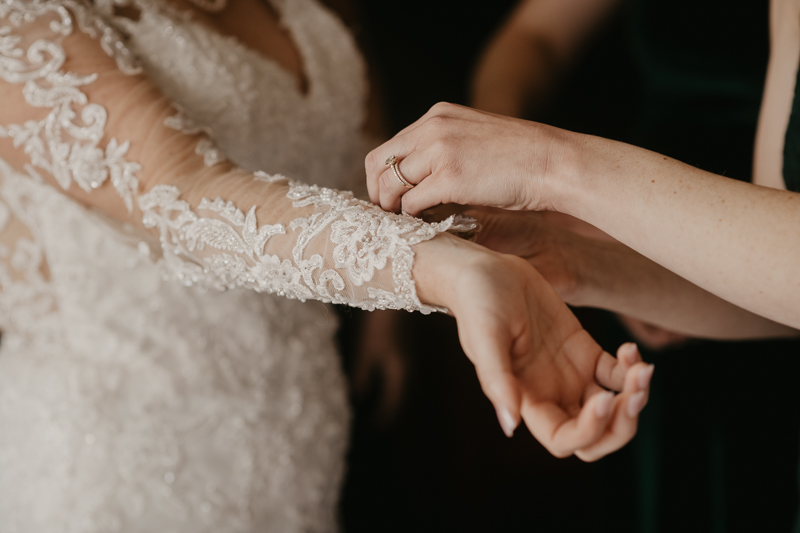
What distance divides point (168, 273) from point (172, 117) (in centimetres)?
22

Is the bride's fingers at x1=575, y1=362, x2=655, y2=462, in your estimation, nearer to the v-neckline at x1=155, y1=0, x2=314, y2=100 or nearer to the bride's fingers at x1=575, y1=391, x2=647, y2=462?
the bride's fingers at x1=575, y1=391, x2=647, y2=462

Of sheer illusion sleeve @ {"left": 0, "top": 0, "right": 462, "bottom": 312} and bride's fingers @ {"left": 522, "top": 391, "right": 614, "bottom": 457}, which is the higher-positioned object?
sheer illusion sleeve @ {"left": 0, "top": 0, "right": 462, "bottom": 312}

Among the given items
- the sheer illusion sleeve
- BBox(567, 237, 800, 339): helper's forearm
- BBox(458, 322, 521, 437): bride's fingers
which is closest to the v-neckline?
the sheer illusion sleeve

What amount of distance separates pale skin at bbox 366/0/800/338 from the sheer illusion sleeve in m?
0.08

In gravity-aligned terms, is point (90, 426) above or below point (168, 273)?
below

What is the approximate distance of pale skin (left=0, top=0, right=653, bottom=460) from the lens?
16.5 inches

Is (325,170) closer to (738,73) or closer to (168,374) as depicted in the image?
(168,374)

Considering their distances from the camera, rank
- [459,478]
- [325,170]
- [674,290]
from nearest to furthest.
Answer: [674,290] < [325,170] < [459,478]

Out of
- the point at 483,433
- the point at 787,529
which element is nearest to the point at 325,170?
the point at 483,433

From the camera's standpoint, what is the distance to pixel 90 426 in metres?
0.87

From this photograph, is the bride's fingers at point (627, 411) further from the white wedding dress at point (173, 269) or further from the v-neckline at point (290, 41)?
the v-neckline at point (290, 41)

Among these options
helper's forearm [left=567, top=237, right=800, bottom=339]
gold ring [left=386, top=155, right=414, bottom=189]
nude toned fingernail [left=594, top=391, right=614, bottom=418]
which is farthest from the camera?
helper's forearm [left=567, top=237, right=800, bottom=339]

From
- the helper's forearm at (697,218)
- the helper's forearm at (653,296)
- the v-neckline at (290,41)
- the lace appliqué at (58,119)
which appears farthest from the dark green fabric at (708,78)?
the lace appliqué at (58,119)

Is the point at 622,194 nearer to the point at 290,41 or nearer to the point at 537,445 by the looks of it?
the point at 290,41
